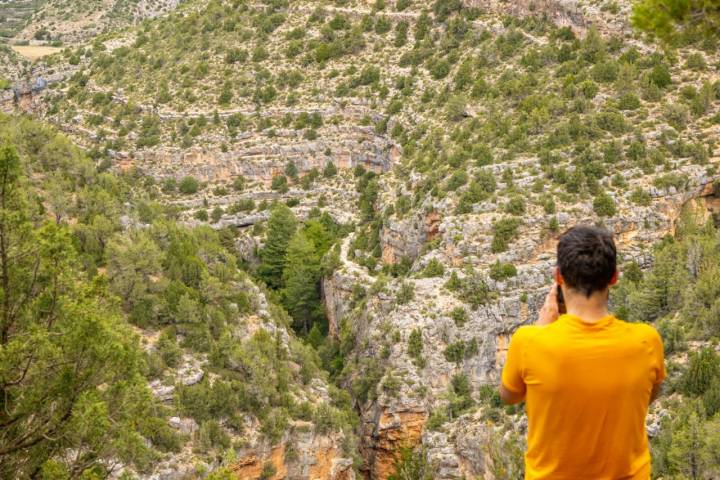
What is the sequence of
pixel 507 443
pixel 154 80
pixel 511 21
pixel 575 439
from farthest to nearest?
pixel 154 80 → pixel 511 21 → pixel 507 443 → pixel 575 439

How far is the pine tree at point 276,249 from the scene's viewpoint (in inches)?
1991

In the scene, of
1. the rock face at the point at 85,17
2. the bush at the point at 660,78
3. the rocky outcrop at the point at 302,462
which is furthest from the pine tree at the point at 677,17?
the rock face at the point at 85,17

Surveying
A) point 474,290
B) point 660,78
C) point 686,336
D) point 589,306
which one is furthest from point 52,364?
point 660,78

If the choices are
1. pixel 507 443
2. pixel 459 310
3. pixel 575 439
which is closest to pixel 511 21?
pixel 459 310

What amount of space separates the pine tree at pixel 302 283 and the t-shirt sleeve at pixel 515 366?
137 feet

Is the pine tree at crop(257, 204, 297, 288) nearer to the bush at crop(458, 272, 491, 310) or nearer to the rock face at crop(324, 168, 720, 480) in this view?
the rock face at crop(324, 168, 720, 480)

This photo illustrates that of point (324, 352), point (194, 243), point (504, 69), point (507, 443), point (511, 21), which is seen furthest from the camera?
point (511, 21)

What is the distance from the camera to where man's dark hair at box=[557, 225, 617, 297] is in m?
4.96

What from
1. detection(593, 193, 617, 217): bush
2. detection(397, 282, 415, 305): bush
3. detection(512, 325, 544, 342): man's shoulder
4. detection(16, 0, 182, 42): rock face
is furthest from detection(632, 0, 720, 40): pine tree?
detection(16, 0, 182, 42): rock face

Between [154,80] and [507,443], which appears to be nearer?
[507,443]

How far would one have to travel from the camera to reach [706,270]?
1080 inches

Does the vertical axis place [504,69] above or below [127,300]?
above

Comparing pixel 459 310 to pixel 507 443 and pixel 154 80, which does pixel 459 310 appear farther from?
pixel 154 80

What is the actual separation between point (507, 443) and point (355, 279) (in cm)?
2506
